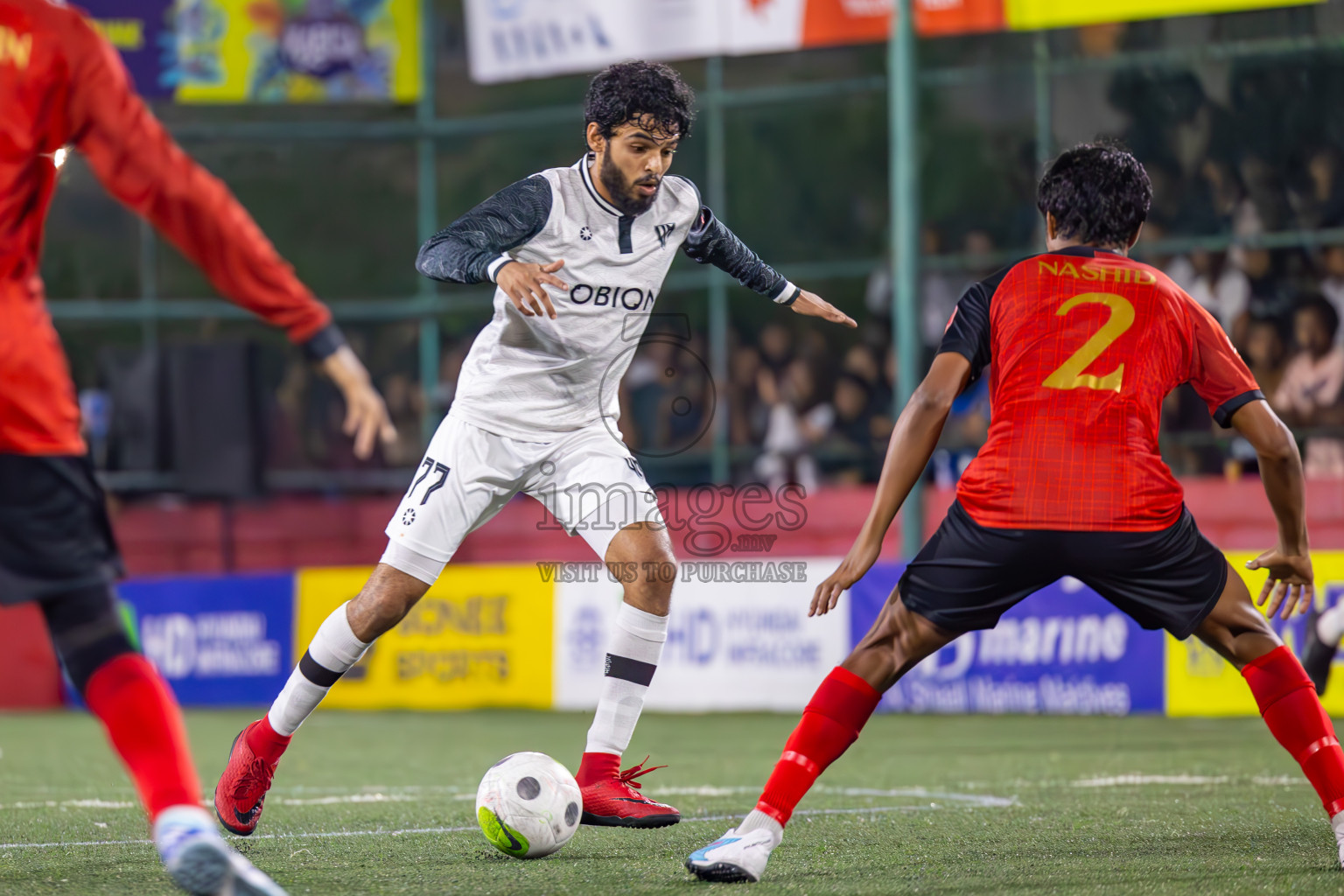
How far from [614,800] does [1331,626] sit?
614 cm

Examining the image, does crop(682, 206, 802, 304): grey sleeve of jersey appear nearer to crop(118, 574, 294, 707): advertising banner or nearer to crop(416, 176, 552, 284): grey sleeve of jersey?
crop(416, 176, 552, 284): grey sleeve of jersey

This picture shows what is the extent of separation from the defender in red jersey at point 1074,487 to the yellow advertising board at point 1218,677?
634cm

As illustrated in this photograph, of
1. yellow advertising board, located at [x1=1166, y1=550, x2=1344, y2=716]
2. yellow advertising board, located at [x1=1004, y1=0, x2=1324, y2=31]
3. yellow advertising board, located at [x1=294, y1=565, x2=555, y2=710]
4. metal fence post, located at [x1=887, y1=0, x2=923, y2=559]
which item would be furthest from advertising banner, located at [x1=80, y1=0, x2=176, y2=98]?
yellow advertising board, located at [x1=1166, y1=550, x2=1344, y2=716]

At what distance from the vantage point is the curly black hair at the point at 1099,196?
15.5ft

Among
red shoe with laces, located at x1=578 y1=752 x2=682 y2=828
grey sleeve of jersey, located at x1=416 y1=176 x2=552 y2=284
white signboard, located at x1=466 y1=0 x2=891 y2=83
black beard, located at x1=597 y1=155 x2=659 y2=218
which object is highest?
white signboard, located at x1=466 y1=0 x2=891 y2=83

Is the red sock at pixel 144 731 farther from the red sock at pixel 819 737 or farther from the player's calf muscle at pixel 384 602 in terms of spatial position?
the player's calf muscle at pixel 384 602

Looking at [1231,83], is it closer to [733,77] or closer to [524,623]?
[733,77]

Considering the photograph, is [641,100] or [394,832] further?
[394,832]

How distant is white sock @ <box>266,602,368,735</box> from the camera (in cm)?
566

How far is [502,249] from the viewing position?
221 inches

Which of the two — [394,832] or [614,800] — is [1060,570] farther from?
[394,832]

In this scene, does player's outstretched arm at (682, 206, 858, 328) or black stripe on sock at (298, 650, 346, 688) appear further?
player's outstretched arm at (682, 206, 858, 328)

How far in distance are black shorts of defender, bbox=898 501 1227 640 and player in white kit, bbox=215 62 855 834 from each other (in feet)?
4.30

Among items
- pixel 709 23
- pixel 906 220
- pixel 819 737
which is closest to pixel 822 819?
pixel 819 737
